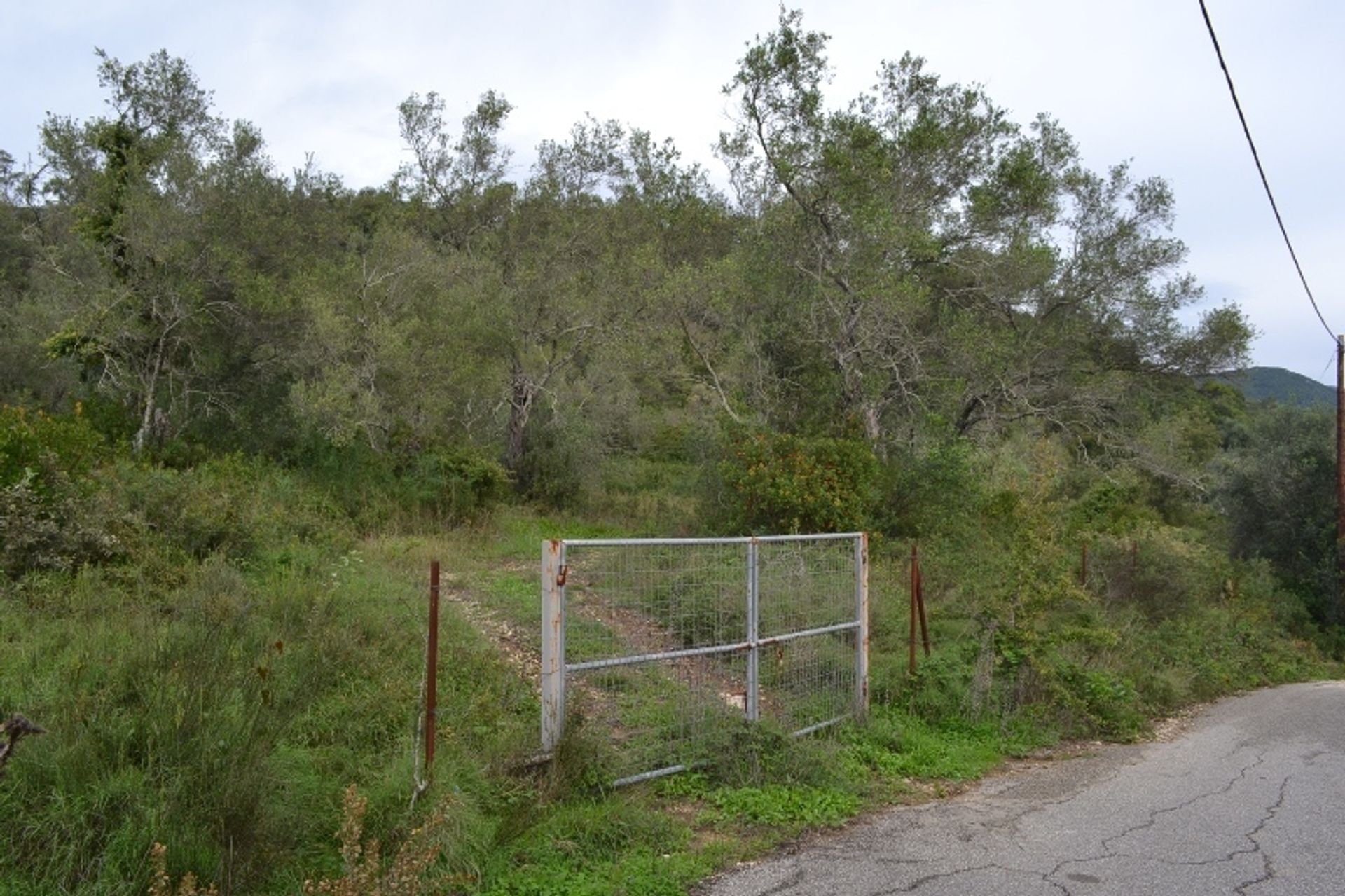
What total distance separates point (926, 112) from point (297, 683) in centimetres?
1895

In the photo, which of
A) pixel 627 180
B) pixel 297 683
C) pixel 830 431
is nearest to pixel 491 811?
pixel 297 683

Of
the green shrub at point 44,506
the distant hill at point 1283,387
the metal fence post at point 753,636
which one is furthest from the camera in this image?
the distant hill at point 1283,387

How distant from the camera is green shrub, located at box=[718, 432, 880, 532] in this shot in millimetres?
16000

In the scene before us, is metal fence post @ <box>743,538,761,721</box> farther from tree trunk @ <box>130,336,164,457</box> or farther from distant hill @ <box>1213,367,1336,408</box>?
distant hill @ <box>1213,367,1336,408</box>

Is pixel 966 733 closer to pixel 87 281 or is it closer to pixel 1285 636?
pixel 1285 636

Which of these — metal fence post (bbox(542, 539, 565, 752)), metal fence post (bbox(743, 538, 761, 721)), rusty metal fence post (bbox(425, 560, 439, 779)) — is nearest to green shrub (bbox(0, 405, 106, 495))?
rusty metal fence post (bbox(425, 560, 439, 779))

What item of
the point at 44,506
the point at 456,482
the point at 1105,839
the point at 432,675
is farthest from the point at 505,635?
the point at 456,482

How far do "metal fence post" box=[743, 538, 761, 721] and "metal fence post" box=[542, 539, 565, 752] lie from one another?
65.2 inches

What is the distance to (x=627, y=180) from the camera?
28141mm

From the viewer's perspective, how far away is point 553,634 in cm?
588

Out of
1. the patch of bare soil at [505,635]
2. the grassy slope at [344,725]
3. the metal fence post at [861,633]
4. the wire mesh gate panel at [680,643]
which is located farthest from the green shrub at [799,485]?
the wire mesh gate panel at [680,643]

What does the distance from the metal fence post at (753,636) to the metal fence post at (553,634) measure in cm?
166

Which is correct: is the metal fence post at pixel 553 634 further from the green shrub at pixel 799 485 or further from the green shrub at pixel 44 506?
the green shrub at pixel 799 485

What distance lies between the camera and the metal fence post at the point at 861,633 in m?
8.41
